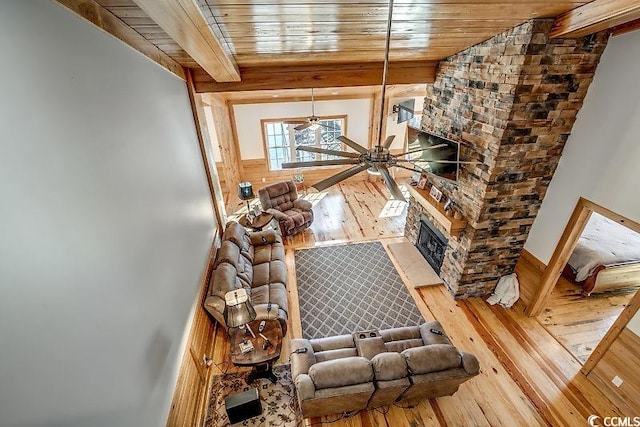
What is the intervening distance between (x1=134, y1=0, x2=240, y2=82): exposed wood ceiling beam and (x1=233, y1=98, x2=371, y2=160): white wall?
5131mm

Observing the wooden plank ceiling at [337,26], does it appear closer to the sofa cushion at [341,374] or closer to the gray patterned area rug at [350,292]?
the sofa cushion at [341,374]

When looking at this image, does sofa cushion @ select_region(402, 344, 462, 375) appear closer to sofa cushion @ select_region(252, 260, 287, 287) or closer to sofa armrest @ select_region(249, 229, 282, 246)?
sofa cushion @ select_region(252, 260, 287, 287)

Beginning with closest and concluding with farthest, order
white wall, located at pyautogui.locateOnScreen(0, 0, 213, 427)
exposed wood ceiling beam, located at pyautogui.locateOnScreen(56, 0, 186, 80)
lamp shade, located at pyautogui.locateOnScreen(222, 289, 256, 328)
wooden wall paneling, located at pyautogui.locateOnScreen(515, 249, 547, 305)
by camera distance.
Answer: white wall, located at pyautogui.locateOnScreen(0, 0, 213, 427), exposed wood ceiling beam, located at pyautogui.locateOnScreen(56, 0, 186, 80), lamp shade, located at pyautogui.locateOnScreen(222, 289, 256, 328), wooden wall paneling, located at pyautogui.locateOnScreen(515, 249, 547, 305)

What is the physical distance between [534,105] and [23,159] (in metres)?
4.02

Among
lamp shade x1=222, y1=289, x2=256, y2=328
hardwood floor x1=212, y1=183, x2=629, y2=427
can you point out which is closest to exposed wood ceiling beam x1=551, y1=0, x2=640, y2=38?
hardwood floor x1=212, y1=183, x2=629, y2=427

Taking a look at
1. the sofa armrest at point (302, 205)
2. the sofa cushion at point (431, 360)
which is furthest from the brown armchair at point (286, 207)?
the sofa cushion at point (431, 360)

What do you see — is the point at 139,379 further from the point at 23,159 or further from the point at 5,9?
the point at 5,9

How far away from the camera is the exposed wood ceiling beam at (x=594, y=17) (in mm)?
1936

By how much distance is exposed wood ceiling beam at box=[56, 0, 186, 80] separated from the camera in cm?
161

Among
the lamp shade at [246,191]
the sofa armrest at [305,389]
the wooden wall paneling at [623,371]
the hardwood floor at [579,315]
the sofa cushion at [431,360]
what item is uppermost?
the lamp shade at [246,191]

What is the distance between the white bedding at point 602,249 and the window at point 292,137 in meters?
5.56

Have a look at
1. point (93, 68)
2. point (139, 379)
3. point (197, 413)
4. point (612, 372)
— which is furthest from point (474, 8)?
point (197, 413)

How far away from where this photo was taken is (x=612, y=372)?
290 cm

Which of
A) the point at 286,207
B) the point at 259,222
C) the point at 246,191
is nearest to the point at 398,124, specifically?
the point at 286,207
